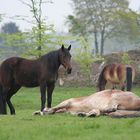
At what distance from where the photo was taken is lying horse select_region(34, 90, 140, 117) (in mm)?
9778

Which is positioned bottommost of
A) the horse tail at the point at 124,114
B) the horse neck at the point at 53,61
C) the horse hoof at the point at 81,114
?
the horse hoof at the point at 81,114

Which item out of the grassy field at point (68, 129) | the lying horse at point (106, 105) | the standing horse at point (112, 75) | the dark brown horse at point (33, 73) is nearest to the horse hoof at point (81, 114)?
the lying horse at point (106, 105)

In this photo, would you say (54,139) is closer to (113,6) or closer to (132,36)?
(113,6)

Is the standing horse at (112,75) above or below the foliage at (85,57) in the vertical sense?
above

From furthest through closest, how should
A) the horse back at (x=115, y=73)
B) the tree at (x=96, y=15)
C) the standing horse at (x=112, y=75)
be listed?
the tree at (x=96, y=15) < the horse back at (x=115, y=73) < the standing horse at (x=112, y=75)

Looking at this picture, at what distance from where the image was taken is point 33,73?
12.3 metres

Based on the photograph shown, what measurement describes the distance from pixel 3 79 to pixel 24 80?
1.92 ft

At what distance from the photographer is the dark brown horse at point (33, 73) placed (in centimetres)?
1182

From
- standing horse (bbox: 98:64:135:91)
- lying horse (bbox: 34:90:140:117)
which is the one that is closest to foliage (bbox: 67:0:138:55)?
standing horse (bbox: 98:64:135:91)

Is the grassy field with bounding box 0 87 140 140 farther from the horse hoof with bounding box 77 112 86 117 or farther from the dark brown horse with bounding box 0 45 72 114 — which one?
the dark brown horse with bounding box 0 45 72 114

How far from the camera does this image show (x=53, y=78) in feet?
39.3

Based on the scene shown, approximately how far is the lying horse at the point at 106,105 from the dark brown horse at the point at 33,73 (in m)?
1.24

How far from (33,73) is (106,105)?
2.86 m

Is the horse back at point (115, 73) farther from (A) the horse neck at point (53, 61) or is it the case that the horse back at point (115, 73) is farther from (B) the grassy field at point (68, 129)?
(B) the grassy field at point (68, 129)
